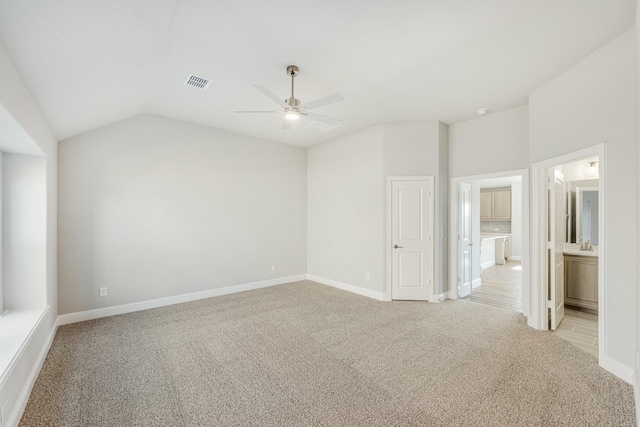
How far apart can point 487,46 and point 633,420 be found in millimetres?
3141

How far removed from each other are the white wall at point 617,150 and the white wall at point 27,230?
4.67m

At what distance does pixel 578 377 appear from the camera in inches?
97.7

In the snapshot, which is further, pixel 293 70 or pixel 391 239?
pixel 391 239

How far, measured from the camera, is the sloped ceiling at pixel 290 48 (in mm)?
1993

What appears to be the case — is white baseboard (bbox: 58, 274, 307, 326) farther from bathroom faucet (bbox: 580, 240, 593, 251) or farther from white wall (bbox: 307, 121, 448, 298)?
bathroom faucet (bbox: 580, 240, 593, 251)

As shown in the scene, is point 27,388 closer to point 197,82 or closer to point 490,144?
point 197,82

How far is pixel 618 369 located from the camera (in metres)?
2.49

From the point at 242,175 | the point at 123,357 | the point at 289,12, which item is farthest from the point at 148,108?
the point at 123,357

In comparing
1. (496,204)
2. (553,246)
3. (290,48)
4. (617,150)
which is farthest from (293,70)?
(496,204)

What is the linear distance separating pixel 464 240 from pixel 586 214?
1811mm

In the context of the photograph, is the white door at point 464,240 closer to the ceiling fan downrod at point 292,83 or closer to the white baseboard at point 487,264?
the white baseboard at point 487,264

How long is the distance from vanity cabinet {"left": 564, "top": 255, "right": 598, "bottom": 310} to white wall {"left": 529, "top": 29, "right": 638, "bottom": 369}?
1909 mm

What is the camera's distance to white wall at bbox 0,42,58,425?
194 cm

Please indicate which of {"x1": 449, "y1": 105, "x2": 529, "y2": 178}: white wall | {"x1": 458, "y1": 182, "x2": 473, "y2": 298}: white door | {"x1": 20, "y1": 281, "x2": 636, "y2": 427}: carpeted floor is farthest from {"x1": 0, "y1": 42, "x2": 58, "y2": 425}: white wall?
{"x1": 458, "y1": 182, "x2": 473, "y2": 298}: white door
